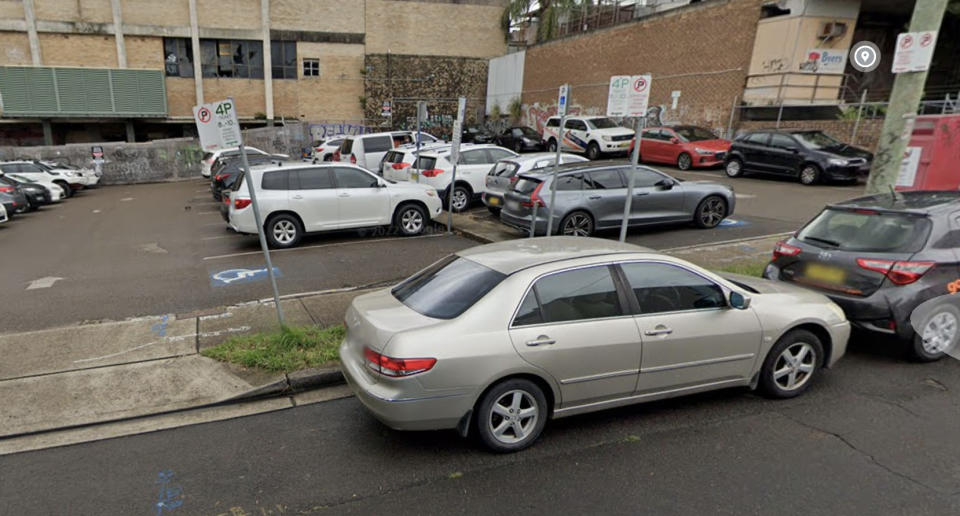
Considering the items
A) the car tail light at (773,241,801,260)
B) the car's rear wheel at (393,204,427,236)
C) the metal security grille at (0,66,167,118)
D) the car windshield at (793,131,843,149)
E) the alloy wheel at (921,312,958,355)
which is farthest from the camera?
the metal security grille at (0,66,167,118)

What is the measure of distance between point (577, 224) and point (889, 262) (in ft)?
19.0

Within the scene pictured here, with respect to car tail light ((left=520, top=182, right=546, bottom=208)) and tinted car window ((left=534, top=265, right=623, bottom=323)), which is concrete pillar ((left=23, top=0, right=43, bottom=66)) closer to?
car tail light ((left=520, top=182, right=546, bottom=208))

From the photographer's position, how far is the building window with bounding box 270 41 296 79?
117 feet

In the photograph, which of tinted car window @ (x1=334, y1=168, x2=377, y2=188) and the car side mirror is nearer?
the car side mirror

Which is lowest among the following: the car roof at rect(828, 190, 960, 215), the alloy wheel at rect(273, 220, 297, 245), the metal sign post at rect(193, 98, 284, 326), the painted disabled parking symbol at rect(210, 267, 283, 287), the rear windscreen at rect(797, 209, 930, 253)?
the painted disabled parking symbol at rect(210, 267, 283, 287)

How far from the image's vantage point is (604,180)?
36.3 feet

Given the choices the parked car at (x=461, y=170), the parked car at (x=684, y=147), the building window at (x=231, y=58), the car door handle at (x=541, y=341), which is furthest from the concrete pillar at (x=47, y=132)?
the car door handle at (x=541, y=341)

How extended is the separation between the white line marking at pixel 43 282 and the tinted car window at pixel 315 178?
177 inches

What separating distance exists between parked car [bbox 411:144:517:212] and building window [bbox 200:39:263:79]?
25.7 metres

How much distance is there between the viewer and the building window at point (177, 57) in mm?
33969

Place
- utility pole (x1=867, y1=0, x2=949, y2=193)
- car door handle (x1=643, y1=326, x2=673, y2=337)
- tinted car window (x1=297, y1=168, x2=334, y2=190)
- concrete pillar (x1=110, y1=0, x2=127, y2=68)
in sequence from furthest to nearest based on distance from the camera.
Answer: concrete pillar (x1=110, y1=0, x2=127, y2=68) < tinted car window (x1=297, y1=168, x2=334, y2=190) < utility pole (x1=867, y1=0, x2=949, y2=193) < car door handle (x1=643, y1=326, x2=673, y2=337)

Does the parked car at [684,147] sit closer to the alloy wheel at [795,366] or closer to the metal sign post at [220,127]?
the alloy wheel at [795,366]

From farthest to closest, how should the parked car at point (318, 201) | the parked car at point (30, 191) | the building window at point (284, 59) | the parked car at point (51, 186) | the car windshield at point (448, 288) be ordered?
the building window at point (284, 59) < the parked car at point (51, 186) < the parked car at point (30, 191) < the parked car at point (318, 201) < the car windshield at point (448, 288)

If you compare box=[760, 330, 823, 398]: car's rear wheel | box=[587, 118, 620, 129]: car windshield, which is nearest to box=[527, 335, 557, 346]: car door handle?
box=[760, 330, 823, 398]: car's rear wheel
